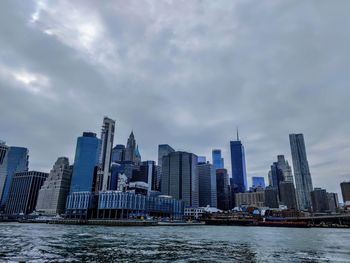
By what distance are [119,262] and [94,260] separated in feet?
12.7

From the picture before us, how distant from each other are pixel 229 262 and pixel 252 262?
11.0 feet

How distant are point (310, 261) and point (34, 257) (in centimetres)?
4010

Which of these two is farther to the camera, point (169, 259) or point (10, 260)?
point (169, 259)

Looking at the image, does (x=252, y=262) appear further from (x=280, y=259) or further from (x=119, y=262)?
(x=119, y=262)

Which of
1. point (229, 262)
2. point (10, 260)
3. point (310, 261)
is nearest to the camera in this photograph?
point (10, 260)

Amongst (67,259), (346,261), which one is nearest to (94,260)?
(67,259)

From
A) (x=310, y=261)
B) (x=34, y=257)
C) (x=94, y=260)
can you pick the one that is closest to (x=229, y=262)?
(x=310, y=261)

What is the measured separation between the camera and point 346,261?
43.3m

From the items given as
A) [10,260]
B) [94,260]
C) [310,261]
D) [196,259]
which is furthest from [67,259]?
[310,261]

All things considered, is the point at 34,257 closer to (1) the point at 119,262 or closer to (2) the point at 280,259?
(1) the point at 119,262

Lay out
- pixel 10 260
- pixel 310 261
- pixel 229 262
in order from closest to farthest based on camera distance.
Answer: pixel 10 260 < pixel 229 262 < pixel 310 261

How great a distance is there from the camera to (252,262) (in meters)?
40.2

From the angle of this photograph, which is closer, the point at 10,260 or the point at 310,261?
the point at 10,260

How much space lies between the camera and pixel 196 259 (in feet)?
138
